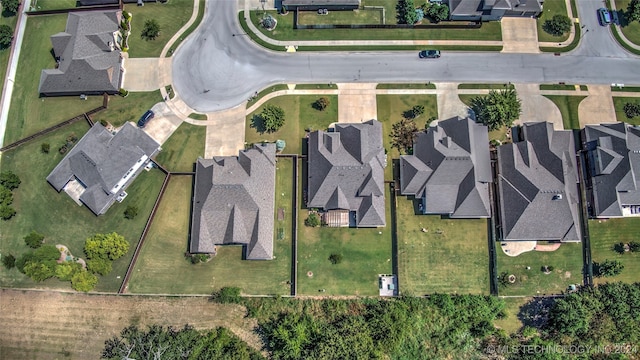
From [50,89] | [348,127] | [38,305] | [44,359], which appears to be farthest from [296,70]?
[44,359]

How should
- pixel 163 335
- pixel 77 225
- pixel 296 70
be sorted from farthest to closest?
pixel 296 70 → pixel 77 225 → pixel 163 335

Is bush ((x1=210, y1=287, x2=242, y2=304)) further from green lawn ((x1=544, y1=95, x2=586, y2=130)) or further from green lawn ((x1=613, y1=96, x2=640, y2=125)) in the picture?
green lawn ((x1=613, y1=96, x2=640, y2=125))

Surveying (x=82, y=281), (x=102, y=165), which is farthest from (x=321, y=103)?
(x=82, y=281)

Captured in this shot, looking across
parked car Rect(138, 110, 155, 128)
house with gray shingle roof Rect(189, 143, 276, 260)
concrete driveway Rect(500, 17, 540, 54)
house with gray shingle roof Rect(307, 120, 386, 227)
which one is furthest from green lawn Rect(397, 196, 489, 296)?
parked car Rect(138, 110, 155, 128)

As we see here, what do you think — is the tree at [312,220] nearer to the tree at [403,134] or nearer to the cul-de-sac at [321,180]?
the cul-de-sac at [321,180]

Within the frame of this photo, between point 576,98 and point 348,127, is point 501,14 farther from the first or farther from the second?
point 348,127

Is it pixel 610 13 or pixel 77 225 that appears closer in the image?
pixel 77 225

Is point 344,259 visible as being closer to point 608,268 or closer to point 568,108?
point 608,268
